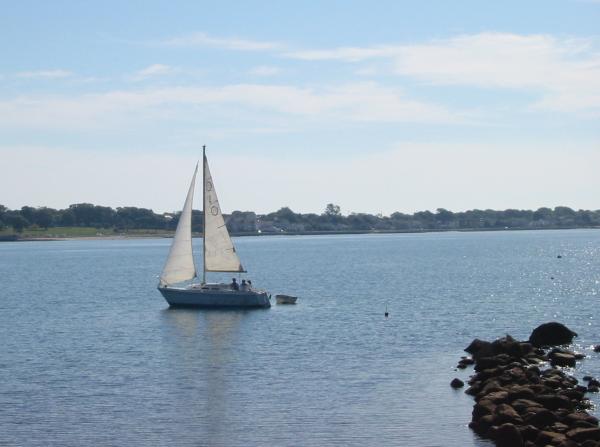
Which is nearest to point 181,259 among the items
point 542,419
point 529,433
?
point 542,419

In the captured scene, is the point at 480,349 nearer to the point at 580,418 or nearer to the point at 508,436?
the point at 580,418

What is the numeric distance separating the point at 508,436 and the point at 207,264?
44.1 meters

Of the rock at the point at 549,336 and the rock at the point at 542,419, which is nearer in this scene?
the rock at the point at 542,419

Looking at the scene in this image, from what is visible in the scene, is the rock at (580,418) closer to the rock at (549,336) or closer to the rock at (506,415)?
the rock at (506,415)

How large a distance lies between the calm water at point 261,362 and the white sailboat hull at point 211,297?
1061mm

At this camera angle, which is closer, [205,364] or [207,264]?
[205,364]

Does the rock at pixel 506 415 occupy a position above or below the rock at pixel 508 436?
above

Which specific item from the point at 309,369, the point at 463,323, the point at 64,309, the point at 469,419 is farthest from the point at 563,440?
the point at 64,309

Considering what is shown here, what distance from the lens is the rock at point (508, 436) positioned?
30938mm

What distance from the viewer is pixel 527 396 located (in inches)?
1406

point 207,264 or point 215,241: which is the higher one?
point 215,241

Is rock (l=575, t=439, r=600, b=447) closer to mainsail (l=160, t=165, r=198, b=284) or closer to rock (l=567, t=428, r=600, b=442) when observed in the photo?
rock (l=567, t=428, r=600, b=442)

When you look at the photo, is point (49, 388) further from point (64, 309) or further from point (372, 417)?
point (64, 309)

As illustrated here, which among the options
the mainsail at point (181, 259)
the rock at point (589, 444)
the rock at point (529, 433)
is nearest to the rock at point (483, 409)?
the rock at point (529, 433)
